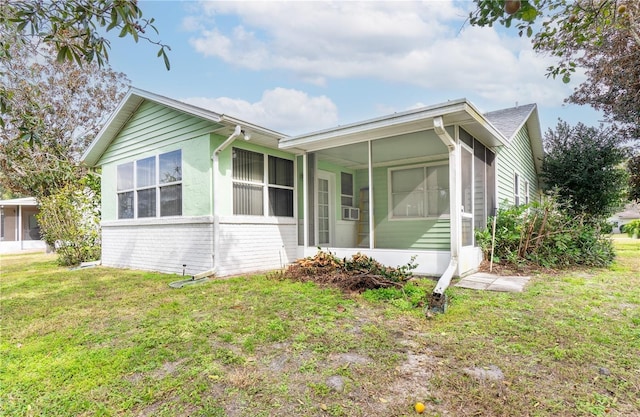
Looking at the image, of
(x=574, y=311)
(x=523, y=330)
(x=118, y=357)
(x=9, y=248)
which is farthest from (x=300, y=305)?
(x=9, y=248)

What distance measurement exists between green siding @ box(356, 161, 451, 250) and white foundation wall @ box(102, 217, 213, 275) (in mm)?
3516

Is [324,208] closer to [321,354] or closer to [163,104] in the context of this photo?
[163,104]

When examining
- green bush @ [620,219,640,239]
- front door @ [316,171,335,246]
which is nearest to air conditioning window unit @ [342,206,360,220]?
front door @ [316,171,335,246]

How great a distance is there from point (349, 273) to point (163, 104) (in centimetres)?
537

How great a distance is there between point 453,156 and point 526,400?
423 cm

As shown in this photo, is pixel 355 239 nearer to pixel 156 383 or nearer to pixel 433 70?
pixel 433 70

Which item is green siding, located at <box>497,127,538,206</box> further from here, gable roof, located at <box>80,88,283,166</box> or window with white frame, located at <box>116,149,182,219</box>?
window with white frame, located at <box>116,149,182,219</box>

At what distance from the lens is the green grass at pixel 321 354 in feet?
7.30

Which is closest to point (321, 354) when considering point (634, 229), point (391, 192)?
point (391, 192)

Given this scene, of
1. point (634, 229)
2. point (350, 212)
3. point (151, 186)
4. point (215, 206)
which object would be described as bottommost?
point (634, 229)

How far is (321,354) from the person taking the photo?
2939 mm

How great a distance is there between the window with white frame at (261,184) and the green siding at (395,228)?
2.09 metres

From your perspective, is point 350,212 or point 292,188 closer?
point 292,188

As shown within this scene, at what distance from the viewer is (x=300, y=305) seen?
437cm
